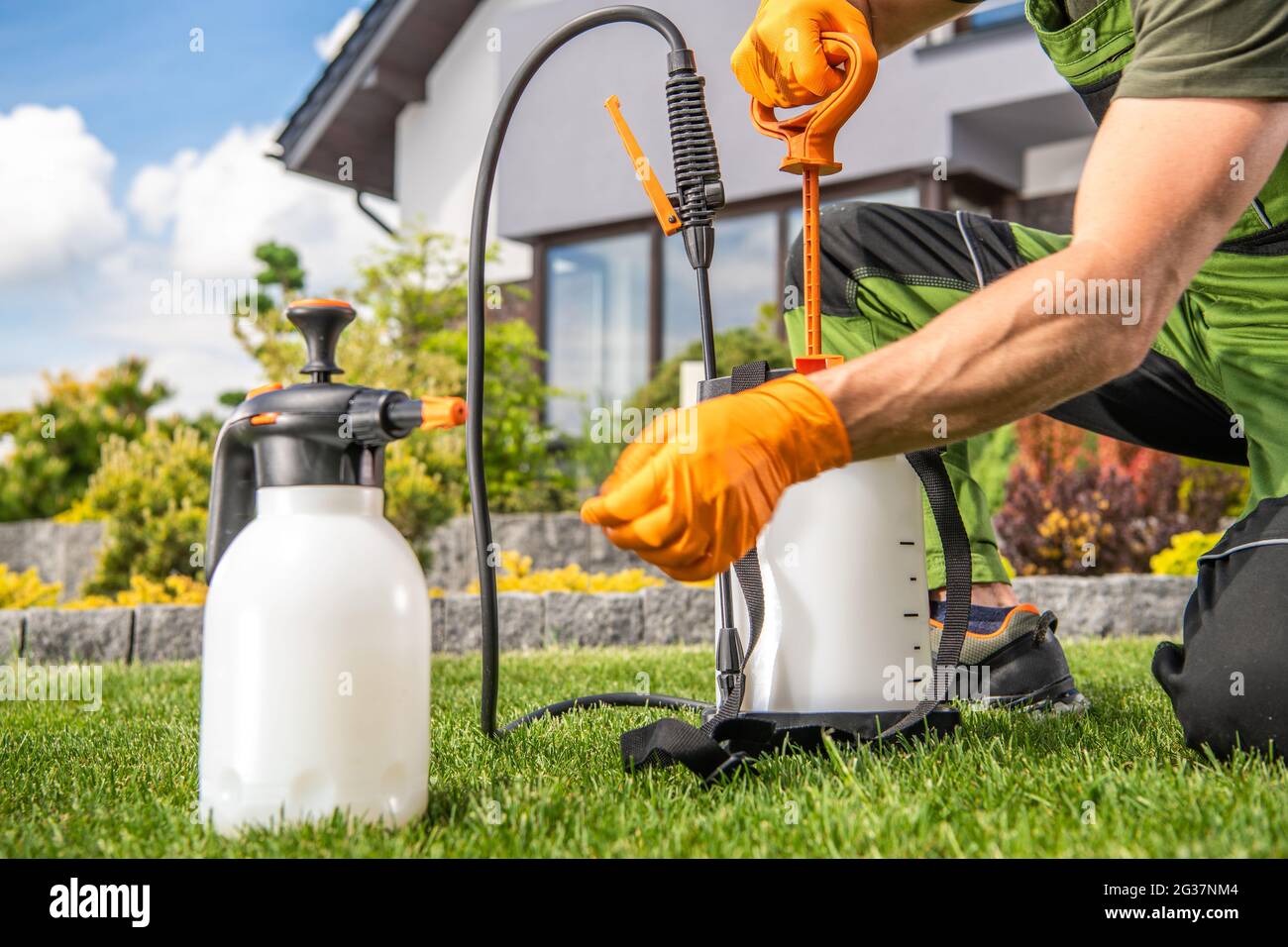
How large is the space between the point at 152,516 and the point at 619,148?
5999 mm

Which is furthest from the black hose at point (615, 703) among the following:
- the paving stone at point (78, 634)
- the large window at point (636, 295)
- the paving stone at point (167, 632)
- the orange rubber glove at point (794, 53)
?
the large window at point (636, 295)

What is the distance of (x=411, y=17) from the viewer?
11250mm

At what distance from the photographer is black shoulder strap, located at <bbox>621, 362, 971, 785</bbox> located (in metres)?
1.49

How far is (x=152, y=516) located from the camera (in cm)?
550

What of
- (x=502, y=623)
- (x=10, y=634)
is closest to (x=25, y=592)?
(x=10, y=634)

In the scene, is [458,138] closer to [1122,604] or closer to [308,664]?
[1122,604]

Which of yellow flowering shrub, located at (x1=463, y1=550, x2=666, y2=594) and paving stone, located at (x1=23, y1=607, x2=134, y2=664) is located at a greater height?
yellow flowering shrub, located at (x1=463, y1=550, x2=666, y2=594)

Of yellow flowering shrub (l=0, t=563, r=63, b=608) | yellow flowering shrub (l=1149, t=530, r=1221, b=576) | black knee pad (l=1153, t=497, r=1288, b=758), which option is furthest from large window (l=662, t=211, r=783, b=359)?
black knee pad (l=1153, t=497, r=1288, b=758)

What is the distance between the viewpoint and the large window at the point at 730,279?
9.63 m

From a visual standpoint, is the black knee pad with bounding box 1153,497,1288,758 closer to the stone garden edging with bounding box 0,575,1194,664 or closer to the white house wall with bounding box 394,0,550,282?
the stone garden edging with bounding box 0,575,1194,664

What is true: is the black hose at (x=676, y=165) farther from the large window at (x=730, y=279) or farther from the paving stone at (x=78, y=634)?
the large window at (x=730, y=279)

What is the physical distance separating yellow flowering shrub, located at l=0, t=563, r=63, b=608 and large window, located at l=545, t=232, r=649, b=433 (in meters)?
5.46

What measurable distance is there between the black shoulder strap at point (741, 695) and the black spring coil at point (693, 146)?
40 centimetres

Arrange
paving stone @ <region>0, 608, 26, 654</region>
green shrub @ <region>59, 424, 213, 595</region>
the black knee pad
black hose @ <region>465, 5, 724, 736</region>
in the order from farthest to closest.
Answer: green shrub @ <region>59, 424, 213, 595</region>
paving stone @ <region>0, 608, 26, 654</region>
black hose @ <region>465, 5, 724, 736</region>
the black knee pad
